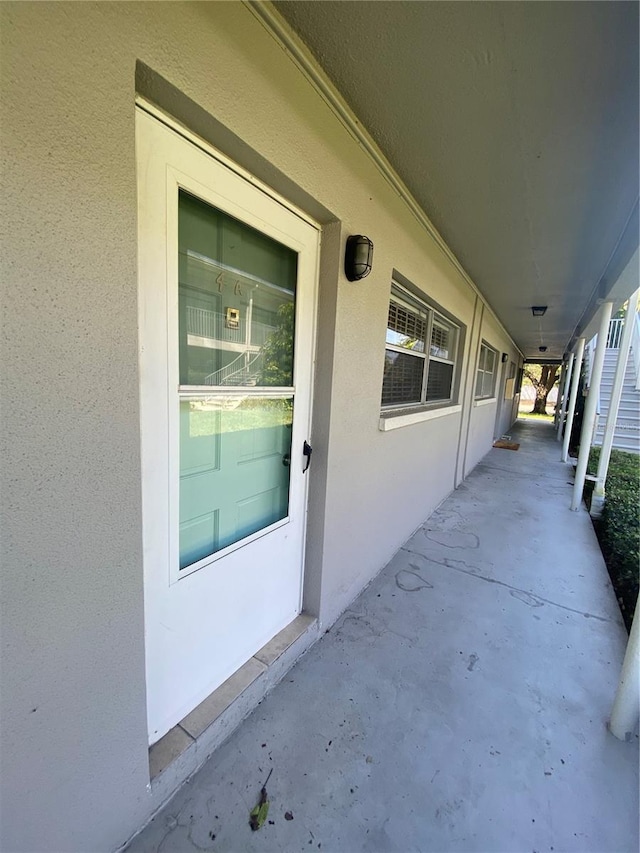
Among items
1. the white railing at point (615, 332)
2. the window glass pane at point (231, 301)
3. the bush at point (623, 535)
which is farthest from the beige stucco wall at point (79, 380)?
the white railing at point (615, 332)

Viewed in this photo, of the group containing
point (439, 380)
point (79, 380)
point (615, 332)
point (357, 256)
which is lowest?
point (79, 380)

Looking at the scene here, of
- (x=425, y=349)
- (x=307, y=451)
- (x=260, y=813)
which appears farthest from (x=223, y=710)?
(x=425, y=349)

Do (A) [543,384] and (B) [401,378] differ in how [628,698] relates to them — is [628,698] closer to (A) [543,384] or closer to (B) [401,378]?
(B) [401,378]

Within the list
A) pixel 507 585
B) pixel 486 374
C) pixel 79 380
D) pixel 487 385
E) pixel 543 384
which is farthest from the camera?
pixel 543 384

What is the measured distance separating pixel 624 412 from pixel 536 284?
5.00 meters

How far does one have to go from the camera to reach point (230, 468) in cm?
160

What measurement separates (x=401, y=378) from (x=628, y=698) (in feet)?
8.18

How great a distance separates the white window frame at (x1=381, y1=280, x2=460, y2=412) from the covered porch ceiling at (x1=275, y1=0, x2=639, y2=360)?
597 mm

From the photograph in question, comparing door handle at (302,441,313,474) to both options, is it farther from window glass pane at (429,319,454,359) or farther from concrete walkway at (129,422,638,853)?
window glass pane at (429,319,454,359)

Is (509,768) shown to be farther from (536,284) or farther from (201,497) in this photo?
(536,284)

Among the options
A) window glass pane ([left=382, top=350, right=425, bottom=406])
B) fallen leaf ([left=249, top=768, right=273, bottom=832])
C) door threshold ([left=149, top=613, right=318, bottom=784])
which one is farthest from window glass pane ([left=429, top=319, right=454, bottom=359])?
fallen leaf ([left=249, top=768, right=273, bottom=832])

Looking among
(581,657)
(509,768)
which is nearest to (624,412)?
(581,657)

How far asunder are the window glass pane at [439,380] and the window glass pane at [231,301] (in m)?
2.67

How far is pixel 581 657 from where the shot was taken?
82.0 inches
